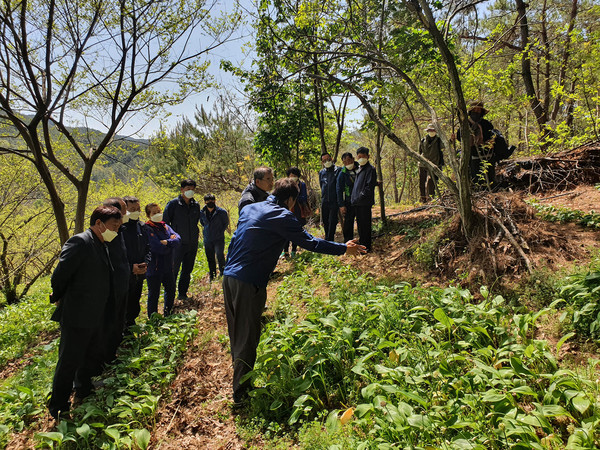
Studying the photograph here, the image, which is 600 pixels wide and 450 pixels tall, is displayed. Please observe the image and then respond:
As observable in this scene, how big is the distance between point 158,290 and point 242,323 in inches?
112

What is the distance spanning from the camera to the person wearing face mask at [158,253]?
5.00m

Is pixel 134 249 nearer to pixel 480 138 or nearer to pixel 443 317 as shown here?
pixel 443 317

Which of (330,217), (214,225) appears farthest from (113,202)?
(330,217)

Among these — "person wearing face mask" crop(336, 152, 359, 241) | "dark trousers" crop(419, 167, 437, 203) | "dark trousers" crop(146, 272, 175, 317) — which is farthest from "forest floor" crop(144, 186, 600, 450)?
"dark trousers" crop(419, 167, 437, 203)

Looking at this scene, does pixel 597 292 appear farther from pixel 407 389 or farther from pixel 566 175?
pixel 566 175

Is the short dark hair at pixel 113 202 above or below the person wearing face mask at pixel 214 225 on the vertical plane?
above

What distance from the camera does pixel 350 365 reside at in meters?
2.97

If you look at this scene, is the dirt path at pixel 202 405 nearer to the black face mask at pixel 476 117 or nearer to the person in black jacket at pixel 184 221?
the person in black jacket at pixel 184 221

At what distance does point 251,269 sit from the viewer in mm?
2869

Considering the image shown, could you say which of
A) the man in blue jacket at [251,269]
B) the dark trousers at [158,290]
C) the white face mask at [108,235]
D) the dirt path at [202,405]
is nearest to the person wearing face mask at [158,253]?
the dark trousers at [158,290]

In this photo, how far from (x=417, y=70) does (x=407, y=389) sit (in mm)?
6450

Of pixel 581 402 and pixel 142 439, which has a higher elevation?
pixel 581 402

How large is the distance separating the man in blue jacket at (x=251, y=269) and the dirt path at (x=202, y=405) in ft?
0.96

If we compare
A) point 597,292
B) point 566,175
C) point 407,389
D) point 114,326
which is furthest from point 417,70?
point 114,326
